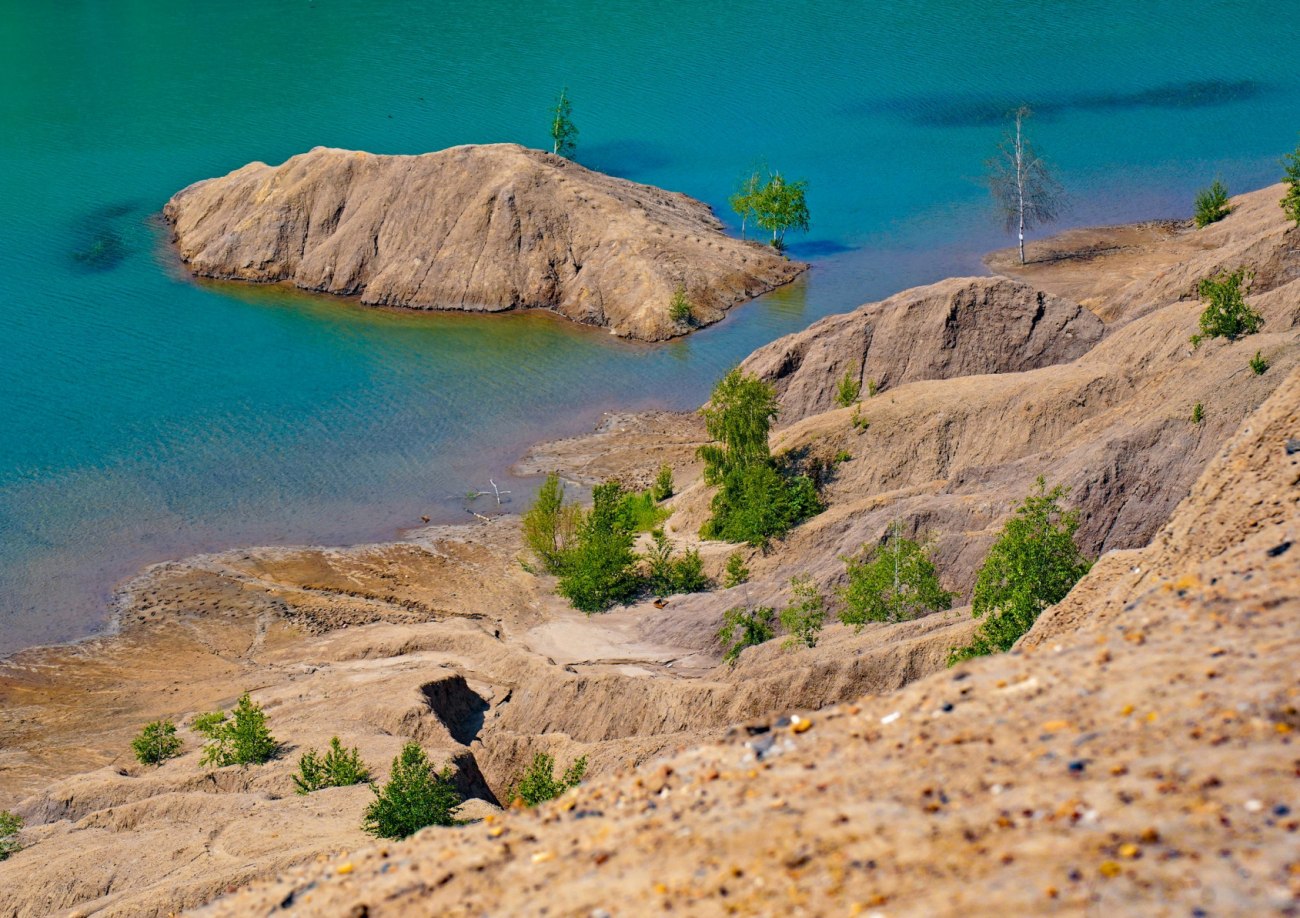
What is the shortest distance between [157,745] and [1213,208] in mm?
65432

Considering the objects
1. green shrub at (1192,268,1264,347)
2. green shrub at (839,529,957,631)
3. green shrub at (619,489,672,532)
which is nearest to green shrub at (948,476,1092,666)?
green shrub at (839,529,957,631)

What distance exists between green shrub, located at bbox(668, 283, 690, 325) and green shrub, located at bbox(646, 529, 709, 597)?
2522 centimetres

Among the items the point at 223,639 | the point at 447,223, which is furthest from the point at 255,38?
the point at 223,639

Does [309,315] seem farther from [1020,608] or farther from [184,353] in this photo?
[1020,608]

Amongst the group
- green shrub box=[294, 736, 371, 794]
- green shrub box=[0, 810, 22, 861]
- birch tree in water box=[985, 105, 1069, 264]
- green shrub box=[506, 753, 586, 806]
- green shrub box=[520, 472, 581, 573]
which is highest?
birch tree in water box=[985, 105, 1069, 264]

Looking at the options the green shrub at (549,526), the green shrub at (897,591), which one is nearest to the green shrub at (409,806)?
the green shrub at (897,591)

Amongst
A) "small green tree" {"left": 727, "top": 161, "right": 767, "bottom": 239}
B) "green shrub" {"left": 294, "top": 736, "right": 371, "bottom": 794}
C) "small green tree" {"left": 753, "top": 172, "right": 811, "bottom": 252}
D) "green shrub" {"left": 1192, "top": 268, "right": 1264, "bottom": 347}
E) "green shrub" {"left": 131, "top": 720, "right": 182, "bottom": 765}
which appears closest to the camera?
"green shrub" {"left": 294, "top": 736, "right": 371, "bottom": 794}

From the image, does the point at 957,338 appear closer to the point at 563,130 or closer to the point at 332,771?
the point at 332,771

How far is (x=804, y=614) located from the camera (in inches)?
1270

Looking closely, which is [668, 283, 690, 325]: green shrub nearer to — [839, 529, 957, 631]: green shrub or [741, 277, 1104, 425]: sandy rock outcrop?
[741, 277, 1104, 425]: sandy rock outcrop

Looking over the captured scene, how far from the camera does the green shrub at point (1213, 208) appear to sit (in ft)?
227

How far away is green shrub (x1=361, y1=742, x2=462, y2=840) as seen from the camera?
22.0m

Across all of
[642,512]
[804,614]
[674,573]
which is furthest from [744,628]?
[642,512]

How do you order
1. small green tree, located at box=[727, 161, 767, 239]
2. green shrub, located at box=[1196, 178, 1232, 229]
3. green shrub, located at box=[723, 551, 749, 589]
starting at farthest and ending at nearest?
small green tree, located at box=[727, 161, 767, 239], green shrub, located at box=[1196, 178, 1232, 229], green shrub, located at box=[723, 551, 749, 589]
